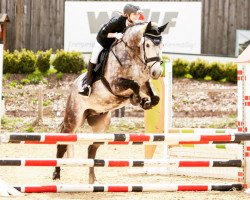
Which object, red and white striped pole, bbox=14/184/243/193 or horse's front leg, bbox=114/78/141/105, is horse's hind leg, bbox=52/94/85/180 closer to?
horse's front leg, bbox=114/78/141/105

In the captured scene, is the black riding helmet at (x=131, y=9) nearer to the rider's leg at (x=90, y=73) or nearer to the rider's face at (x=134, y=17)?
the rider's face at (x=134, y=17)

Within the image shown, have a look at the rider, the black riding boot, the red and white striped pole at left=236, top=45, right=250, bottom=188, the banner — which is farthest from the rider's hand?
the banner

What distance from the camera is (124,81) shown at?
231 inches

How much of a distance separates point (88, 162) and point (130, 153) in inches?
172

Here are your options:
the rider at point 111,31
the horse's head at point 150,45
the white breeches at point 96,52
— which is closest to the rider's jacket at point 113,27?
the rider at point 111,31

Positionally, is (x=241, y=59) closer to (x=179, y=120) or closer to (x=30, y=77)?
(x=179, y=120)

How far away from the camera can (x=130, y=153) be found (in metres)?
9.39

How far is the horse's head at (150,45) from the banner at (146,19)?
12.4 metres

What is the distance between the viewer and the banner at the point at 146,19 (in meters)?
18.3

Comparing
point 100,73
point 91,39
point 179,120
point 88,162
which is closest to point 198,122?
point 179,120

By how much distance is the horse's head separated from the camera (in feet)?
18.2

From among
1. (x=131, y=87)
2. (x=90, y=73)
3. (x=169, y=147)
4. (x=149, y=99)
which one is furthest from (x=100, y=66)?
(x=169, y=147)

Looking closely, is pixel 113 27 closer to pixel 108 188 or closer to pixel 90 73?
pixel 90 73

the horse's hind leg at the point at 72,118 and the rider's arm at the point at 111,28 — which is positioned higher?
the rider's arm at the point at 111,28
